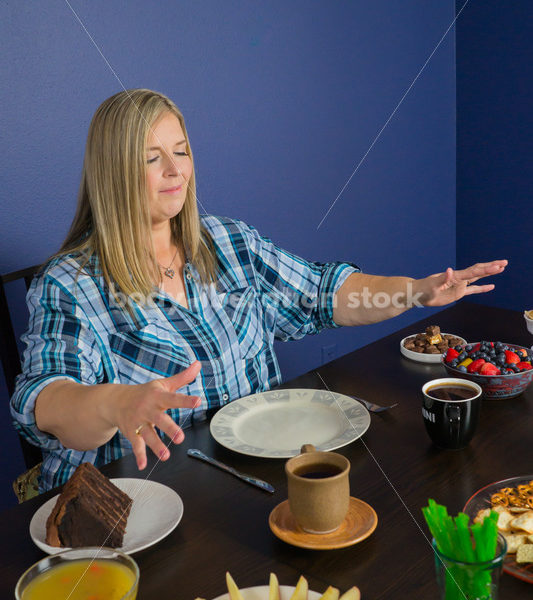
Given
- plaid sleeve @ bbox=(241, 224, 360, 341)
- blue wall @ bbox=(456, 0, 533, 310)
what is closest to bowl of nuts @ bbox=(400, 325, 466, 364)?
plaid sleeve @ bbox=(241, 224, 360, 341)

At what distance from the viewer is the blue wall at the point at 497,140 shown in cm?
292

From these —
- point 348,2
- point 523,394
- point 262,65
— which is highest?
point 348,2

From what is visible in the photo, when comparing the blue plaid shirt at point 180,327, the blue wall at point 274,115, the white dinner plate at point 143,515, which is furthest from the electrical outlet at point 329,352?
the white dinner plate at point 143,515

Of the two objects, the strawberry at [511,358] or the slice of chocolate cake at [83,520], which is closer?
the slice of chocolate cake at [83,520]

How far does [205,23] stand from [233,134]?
0.37 metres

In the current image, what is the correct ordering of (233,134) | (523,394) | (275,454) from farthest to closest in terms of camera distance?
(233,134)
(523,394)
(275,454)

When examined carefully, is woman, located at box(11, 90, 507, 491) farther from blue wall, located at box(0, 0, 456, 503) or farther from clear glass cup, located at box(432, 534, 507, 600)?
clear glass cup, located at box(432, 534, 507, 600)

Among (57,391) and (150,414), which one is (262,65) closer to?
(57,391)

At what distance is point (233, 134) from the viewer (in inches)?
92.7

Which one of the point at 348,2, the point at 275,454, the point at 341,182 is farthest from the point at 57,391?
the point at 348,2

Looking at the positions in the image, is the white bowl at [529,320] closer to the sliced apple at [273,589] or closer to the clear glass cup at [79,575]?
the sliced apple at [273,589]

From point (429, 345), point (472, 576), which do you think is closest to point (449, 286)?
point (429, 345)

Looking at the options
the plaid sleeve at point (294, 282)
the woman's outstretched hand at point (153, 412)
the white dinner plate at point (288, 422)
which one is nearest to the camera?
the woman's outstretched hand at point (153, 412)

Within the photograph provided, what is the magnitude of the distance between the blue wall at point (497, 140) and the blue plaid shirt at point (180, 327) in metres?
1.76
